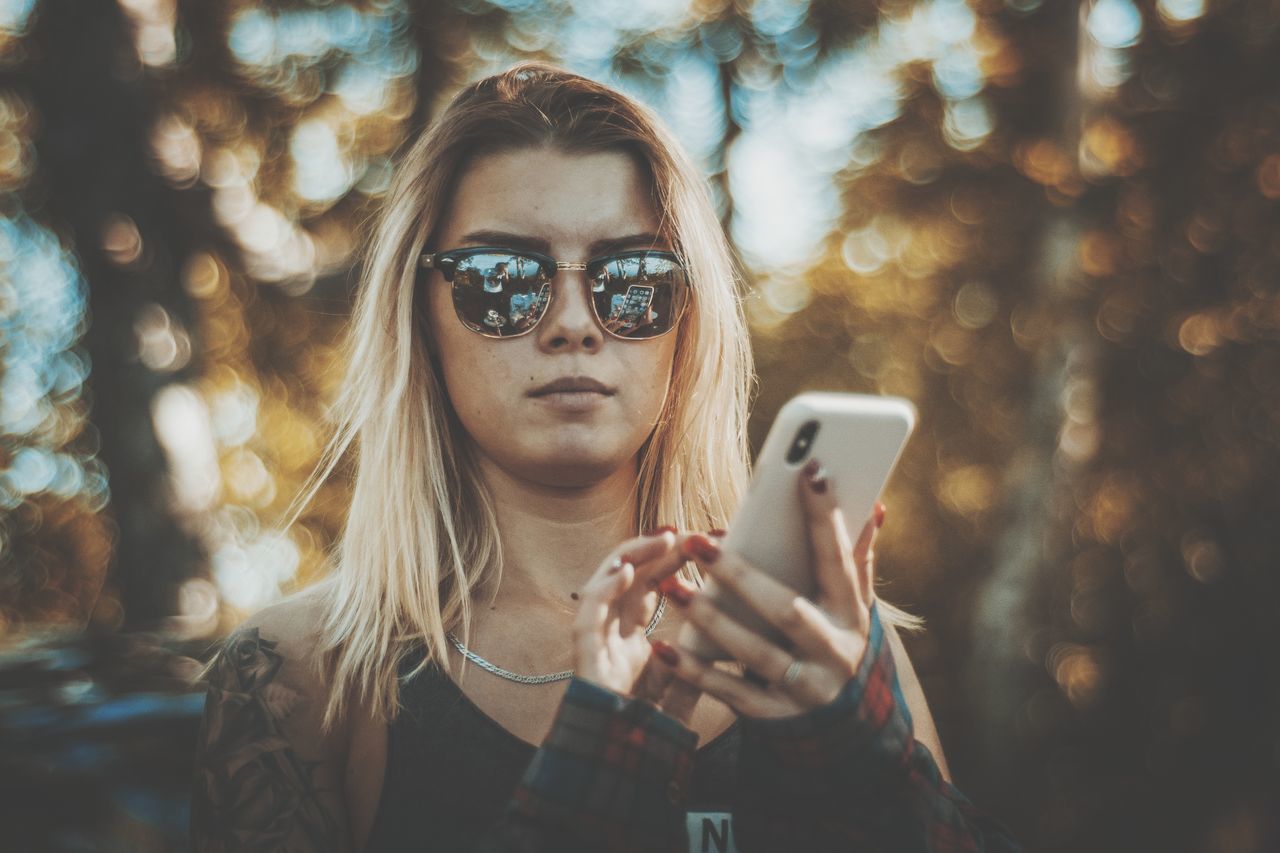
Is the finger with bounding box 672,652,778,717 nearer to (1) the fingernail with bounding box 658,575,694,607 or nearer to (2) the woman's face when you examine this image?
(1) the fingernail with bounding box 658,575,694,607

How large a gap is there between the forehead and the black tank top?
923 millimetres

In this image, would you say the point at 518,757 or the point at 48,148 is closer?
the point at 518,757

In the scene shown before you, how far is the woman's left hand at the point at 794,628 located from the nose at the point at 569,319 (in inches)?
22.1

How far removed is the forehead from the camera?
1869mm

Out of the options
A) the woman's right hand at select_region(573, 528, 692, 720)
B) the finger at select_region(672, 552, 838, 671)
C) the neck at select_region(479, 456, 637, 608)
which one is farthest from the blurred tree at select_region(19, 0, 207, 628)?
the finger at select_region(672, 552, 838, 671)

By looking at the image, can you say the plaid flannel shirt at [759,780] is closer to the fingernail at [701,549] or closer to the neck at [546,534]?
the fingernail at [701,549]

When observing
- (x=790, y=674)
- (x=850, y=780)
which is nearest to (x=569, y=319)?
(x=790, y=674)

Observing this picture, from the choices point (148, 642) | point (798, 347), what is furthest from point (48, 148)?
point (798, 347)

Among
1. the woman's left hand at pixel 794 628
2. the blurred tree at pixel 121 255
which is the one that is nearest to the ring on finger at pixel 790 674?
the woman's left hand at pixel 794 628

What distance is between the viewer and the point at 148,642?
132 inches

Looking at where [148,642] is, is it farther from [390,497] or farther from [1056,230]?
[1056,230]

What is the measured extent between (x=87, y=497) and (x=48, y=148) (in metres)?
4.16

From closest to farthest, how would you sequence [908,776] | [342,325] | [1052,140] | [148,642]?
[908,776]
[148,642]
[1052,140]
[342,325]

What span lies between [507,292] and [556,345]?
0.46 feet
